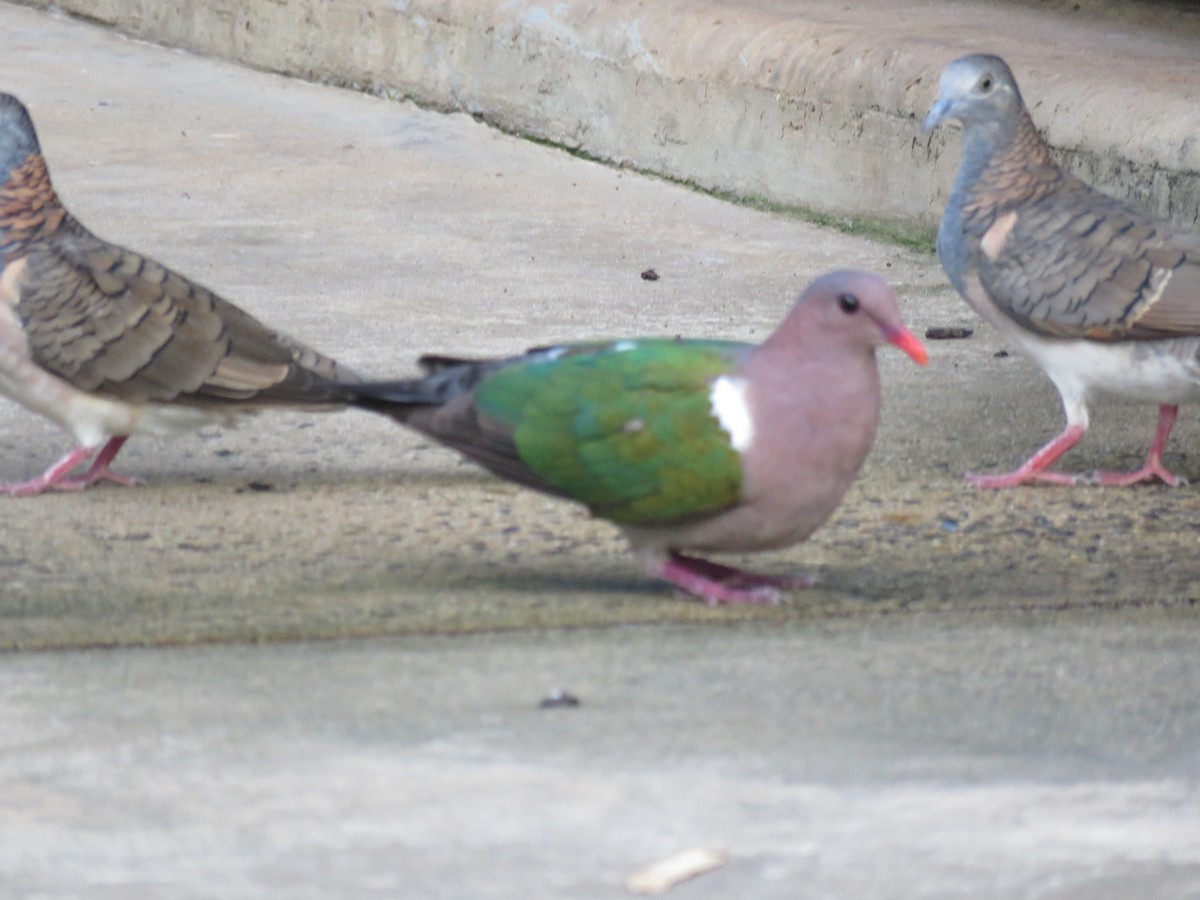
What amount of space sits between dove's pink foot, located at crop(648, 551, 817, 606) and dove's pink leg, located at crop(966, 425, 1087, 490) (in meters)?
0.99

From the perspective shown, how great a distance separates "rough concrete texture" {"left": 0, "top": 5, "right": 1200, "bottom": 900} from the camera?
2.81 meters

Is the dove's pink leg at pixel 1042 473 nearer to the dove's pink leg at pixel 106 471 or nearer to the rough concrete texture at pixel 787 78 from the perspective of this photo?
the rough concrete texture at pixel 787 78

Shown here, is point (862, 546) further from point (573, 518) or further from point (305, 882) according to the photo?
point (305, 882)

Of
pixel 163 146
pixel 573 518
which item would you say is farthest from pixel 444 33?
pixel 573 518

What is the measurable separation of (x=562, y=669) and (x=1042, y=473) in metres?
1.89

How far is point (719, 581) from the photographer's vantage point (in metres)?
4.12

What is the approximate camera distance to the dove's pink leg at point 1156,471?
5039 mm

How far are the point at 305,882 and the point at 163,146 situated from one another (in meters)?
6.49

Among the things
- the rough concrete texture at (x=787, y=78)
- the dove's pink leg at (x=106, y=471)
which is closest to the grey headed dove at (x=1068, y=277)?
the rough concrete texture at (x=787, y=78)

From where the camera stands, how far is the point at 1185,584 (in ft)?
13.8

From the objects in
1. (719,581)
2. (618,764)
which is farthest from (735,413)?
(618,764)

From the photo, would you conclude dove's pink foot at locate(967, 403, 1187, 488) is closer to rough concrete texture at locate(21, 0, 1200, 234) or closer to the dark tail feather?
the dark tail feather

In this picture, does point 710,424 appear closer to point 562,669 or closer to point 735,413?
point 735,413

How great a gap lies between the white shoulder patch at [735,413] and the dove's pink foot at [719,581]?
0.39 meters
